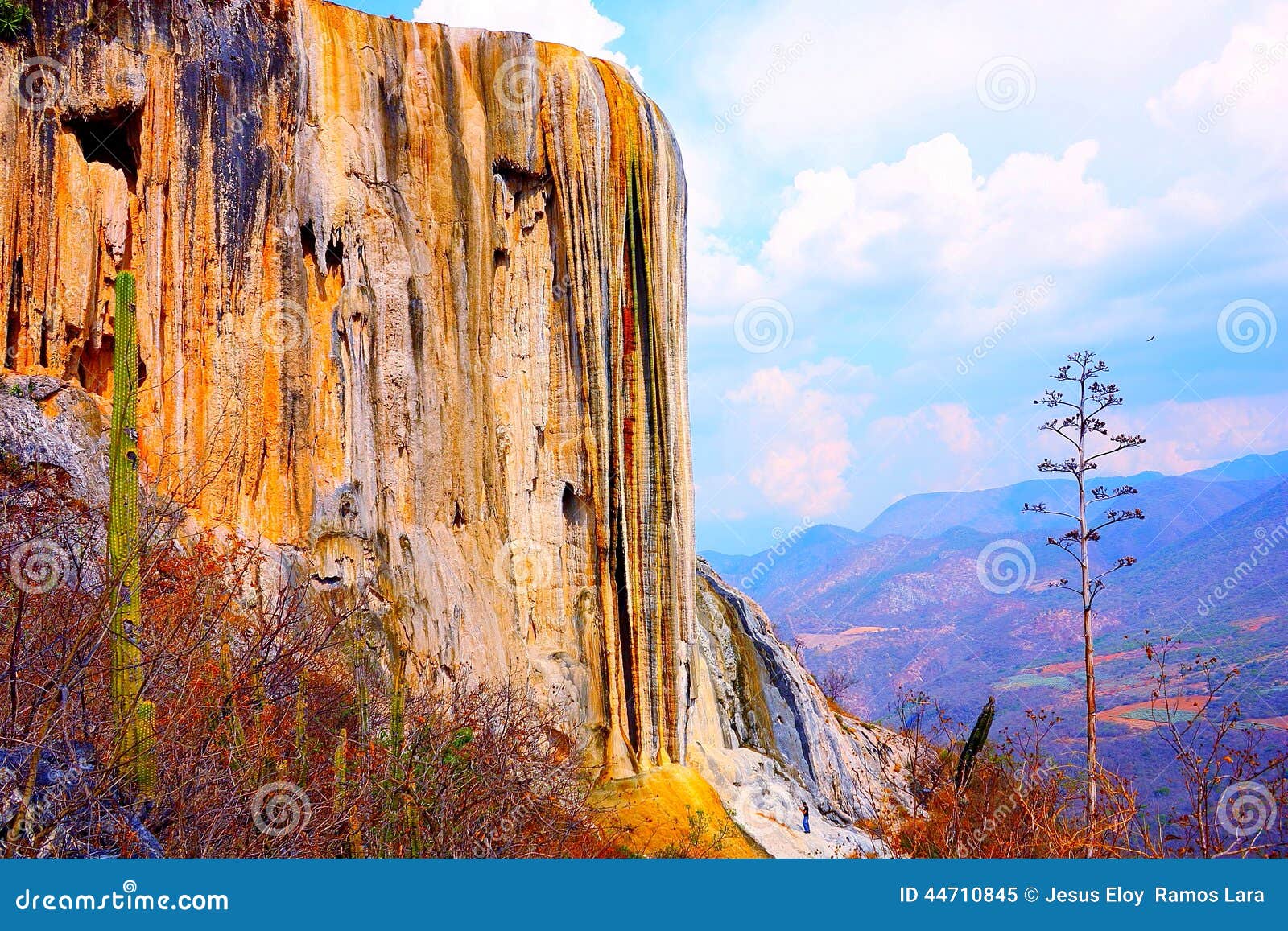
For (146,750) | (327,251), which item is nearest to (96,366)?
(327,251)

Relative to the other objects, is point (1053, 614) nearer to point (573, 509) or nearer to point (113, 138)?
point (573, 509)

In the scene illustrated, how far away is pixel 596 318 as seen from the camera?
17.6 m

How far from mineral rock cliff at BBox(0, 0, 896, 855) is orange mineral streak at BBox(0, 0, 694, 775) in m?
0.04

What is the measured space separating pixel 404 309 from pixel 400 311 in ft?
0.25

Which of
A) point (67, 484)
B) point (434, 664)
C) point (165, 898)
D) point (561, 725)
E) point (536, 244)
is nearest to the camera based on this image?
point (165, 898)

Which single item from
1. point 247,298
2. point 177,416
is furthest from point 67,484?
point 247,298

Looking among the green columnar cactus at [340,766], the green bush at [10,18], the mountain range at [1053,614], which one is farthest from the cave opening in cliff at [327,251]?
the mountain range at [1053,614]

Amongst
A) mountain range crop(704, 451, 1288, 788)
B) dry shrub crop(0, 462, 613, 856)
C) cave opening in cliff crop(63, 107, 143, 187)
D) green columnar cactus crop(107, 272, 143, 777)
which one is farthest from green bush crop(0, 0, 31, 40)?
mountain range crop(704, 451, 1288, 788)

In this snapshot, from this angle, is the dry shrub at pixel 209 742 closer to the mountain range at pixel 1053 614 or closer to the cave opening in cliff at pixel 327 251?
the cave opening in cliff at pixel 327 251

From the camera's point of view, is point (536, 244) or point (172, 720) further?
point (536, 244)

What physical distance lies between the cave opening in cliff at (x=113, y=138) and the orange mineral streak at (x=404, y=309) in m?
0.04

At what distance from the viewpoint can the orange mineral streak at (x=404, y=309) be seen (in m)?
13.8

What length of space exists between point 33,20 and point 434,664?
9.81 meters

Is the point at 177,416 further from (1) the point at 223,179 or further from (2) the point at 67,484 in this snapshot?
(1) the point at 223,179
